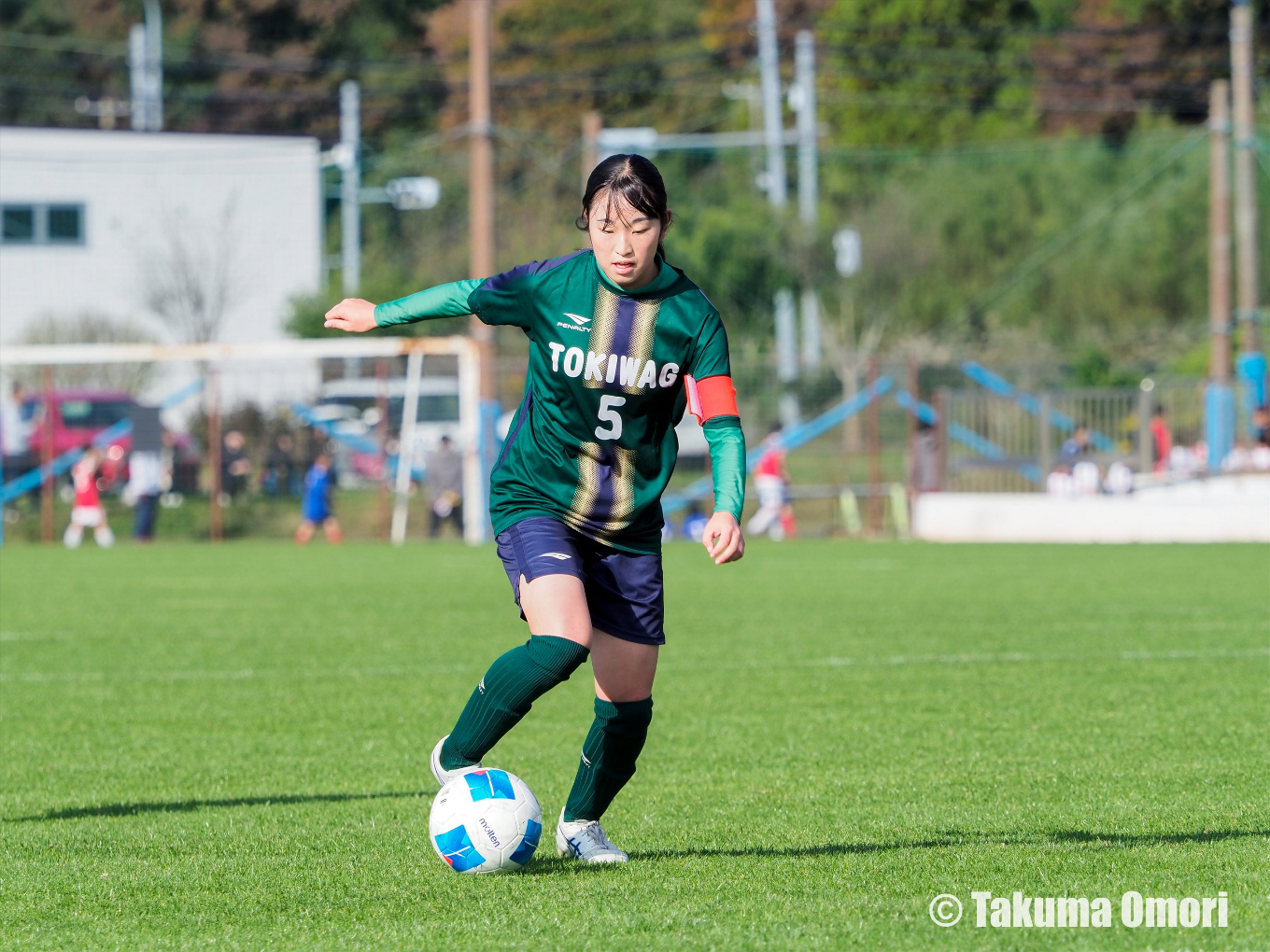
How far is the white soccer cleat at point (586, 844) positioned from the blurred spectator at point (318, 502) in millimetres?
20066

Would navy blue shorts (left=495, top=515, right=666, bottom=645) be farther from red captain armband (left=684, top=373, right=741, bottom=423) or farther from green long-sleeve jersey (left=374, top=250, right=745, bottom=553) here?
red captain armband (left=684, top=373, right=741, bottom=423)

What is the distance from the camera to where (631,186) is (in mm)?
4770

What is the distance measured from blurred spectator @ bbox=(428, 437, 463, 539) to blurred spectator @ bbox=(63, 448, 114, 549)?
4.43m

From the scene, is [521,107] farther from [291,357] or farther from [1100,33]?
[291,357]

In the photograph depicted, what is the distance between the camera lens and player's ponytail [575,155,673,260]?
188 inches

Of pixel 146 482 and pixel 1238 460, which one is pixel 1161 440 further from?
pixel 146 482

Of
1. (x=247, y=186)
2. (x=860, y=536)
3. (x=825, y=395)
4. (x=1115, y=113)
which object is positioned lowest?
(x=860, y=536)

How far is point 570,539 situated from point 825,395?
22049 millimetres

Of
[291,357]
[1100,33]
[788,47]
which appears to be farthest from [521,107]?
[291,357]

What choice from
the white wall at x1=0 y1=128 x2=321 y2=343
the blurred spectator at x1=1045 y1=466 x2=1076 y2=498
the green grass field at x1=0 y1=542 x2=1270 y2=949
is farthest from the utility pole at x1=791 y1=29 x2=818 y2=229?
the green grass field at x1=0 y1=542 x2=1270 y2=949

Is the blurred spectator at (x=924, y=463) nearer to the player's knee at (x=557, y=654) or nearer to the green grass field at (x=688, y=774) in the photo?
the green grass field at (x=688, y=774)

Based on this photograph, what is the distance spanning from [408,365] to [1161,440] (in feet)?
34.5

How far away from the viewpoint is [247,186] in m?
40.1

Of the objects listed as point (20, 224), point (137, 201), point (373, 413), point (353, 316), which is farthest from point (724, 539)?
point (20, 224)
